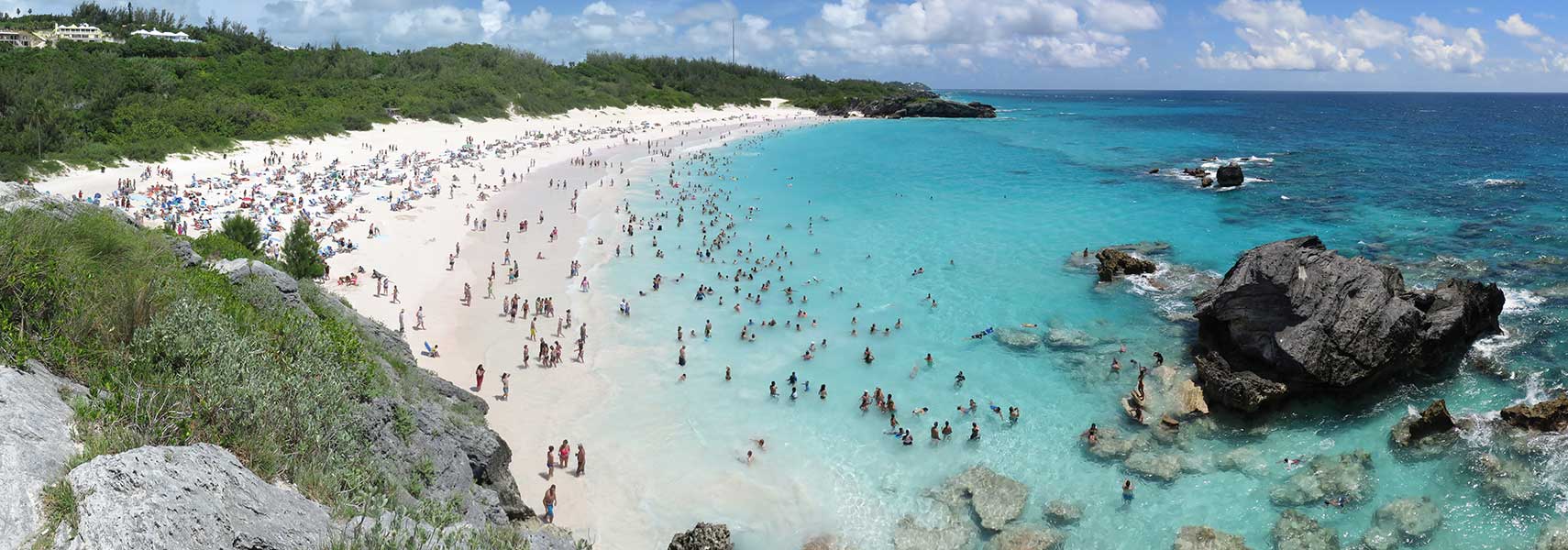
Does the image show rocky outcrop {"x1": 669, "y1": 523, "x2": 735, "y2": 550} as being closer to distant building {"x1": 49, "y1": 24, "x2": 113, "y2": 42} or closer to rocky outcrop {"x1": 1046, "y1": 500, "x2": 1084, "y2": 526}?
rocky outcrop {"x1": 1046, "y1": 500, "x2": 1084, "y2": 526}

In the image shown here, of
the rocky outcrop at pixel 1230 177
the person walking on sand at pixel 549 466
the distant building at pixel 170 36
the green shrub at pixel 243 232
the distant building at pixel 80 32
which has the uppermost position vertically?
the distant building at pixel 80 32

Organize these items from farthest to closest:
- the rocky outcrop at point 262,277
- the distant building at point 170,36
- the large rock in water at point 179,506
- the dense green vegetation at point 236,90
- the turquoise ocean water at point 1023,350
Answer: the distant building at point 170,36 → the dense green vegetation at point 236,90 → the turquoise ocean water at point 1023,350 → the rocky outcrop at point 262,277 → the large rock in water at point 179,506

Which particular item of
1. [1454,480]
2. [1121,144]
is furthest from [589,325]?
[1121,144]

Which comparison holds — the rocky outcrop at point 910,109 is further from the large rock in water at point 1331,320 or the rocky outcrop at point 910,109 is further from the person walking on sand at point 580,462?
the person walking on sand at point 580,462

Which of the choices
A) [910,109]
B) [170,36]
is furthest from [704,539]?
[910,109]

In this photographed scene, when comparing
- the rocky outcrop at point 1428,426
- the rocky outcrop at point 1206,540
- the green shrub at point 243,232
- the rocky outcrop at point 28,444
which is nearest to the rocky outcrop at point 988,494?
the rocky outcrop at point 1206,540

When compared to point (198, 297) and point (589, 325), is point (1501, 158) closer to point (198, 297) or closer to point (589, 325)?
point (589, 325)

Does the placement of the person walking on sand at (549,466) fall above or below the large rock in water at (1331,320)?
below
